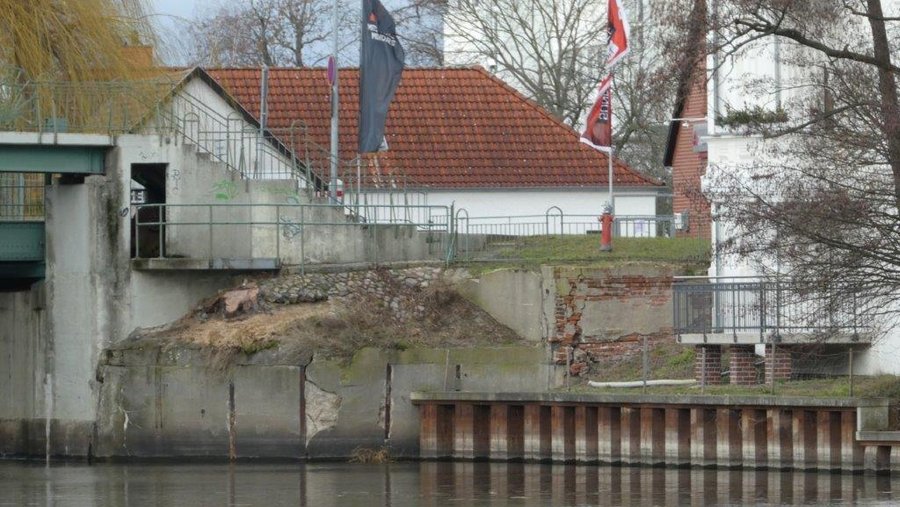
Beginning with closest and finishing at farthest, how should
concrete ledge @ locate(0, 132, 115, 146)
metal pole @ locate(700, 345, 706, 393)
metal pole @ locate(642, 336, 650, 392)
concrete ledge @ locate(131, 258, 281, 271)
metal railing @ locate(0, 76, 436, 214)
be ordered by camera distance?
metal pole @ locate(700, 345, 706, 393), metal pole @ locate(642, 336, 650, 392), concrete ledge @ locate(0, 132, 115, 146), metal railing @ locate(0, 76, 436, 214), concrete ledge @ locate(131, 258, 281, 271)

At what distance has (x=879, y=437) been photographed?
32.3m

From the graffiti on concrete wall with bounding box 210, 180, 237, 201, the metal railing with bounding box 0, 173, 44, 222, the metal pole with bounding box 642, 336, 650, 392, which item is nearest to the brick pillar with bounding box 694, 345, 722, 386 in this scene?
the metal pole with bounding box 642, 336, 650, 392

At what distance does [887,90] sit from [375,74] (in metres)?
15.1

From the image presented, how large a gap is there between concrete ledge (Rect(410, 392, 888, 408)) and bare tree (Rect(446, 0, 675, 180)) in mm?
27504

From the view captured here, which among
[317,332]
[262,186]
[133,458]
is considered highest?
[262,186]

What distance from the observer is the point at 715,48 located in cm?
3048

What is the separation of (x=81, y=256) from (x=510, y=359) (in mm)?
8686

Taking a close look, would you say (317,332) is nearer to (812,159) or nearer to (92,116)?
(92,116)

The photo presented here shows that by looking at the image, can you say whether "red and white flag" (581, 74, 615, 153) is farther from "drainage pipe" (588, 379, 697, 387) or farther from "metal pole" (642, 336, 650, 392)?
"drainage pipe" (588, 379, 697, 387)

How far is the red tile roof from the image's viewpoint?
51750 mm

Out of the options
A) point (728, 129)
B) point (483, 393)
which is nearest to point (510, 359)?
point (483, 393)

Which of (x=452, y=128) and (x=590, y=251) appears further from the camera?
(x=452, y=128)

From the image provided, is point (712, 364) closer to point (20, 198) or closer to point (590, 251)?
point (590, 251)

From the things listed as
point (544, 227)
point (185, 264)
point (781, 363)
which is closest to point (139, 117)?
point (185, 264)
